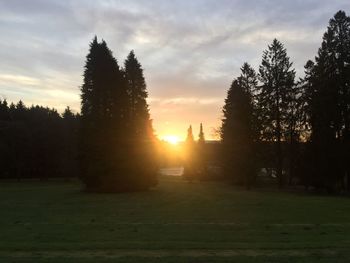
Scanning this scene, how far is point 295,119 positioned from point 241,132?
7.59 m

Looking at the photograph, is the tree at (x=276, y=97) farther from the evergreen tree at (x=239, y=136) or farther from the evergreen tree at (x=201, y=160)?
the evergreen tree at (x=201, y=160)

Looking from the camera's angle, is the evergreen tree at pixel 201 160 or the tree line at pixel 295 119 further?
the evergreen tree at pixel 201 160

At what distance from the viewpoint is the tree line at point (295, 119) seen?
46719 mm

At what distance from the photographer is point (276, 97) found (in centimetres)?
5597

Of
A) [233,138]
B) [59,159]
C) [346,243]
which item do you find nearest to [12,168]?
[59,159]

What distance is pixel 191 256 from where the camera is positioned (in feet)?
34.1

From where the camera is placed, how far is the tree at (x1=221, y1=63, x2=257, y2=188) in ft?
189

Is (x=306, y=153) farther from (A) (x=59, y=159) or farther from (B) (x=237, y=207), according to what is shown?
(A) (x=59, y=159)

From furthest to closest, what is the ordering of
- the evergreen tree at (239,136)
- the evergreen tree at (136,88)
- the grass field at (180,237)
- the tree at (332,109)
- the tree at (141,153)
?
the evergreen tree at (136,88), the evergreen tree at (239,136), the tree at (141,153), the tree at (332,109), the grass field at (180,237)

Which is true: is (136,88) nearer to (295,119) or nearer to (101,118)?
(101,118)

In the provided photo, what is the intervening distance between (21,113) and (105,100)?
5353 cm

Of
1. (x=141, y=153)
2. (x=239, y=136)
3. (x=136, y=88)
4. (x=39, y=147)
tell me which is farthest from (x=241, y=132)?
(x=39, y=147)

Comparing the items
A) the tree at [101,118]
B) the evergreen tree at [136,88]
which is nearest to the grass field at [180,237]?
the tree at [101,118]

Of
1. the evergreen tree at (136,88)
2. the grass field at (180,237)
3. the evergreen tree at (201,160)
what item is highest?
the evergreen tree at (136,88)
